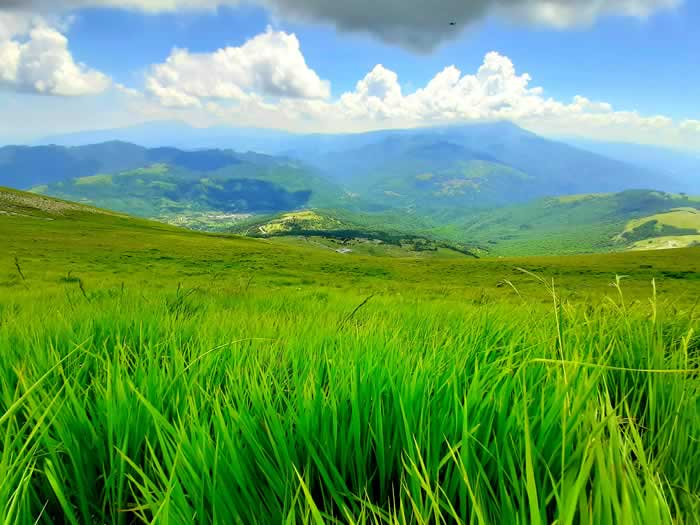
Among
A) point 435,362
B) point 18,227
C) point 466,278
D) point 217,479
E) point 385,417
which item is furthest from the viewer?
point 18,227

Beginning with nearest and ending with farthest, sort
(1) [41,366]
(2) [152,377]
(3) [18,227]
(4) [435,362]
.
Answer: (2) [152,377], (4) [435,362], (1) [41,366], (3) [18,227]

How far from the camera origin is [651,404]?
1.27 meters

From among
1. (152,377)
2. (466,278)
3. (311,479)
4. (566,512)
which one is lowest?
(466,278)

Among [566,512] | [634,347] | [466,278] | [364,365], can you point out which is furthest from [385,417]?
[466,278]

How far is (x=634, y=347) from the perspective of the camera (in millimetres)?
1896

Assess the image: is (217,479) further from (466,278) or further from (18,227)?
(18,227)

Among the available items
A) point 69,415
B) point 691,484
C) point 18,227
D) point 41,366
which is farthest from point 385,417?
point 18,227

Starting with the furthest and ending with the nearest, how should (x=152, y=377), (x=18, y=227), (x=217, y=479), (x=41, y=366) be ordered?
(x=18, y=227) → (x=41, y=366) → (x=152, y=377) → (x=217, y=479)

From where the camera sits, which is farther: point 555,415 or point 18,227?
point 18,227

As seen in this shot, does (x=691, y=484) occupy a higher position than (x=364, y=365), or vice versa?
(x=364, y=365)

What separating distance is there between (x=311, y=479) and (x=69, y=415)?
837 millimetres

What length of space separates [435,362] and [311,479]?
720mm

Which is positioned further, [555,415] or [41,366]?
[41,366]

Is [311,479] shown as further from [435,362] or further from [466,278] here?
[466,278]
